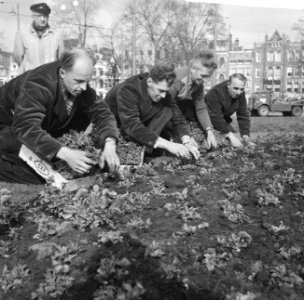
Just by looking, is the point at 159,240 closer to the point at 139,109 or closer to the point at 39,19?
the point at 139,109

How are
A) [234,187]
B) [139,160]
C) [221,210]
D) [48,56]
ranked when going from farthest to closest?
1. [48,56]
2. [139,160]
3. [234,187]
4. [221,210]

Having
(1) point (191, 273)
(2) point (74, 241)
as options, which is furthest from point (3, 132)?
(1) point (191, 273)

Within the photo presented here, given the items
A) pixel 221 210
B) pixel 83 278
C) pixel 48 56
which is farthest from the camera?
pixel 48 56

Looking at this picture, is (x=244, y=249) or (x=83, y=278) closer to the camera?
(x=83, y=278)

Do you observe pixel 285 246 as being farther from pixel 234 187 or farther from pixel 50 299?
pixel 50 299

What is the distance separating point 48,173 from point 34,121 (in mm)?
581

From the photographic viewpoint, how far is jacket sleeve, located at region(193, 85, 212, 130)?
541 centimetres

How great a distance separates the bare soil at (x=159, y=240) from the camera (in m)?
1.95

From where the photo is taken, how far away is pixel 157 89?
431 centimetres

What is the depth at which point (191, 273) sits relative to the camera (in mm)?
2039

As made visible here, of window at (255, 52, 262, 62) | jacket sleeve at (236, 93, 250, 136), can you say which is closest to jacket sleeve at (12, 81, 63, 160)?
jacket sleeve at (236, 93, 250, 136)

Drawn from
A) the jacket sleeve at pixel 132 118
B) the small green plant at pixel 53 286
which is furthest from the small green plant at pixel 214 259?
the jacket sleeve at pixel 132 118

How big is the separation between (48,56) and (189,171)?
284 centimetres

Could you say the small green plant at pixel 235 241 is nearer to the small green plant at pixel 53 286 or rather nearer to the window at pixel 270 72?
the small green plant at pixel 53 286
